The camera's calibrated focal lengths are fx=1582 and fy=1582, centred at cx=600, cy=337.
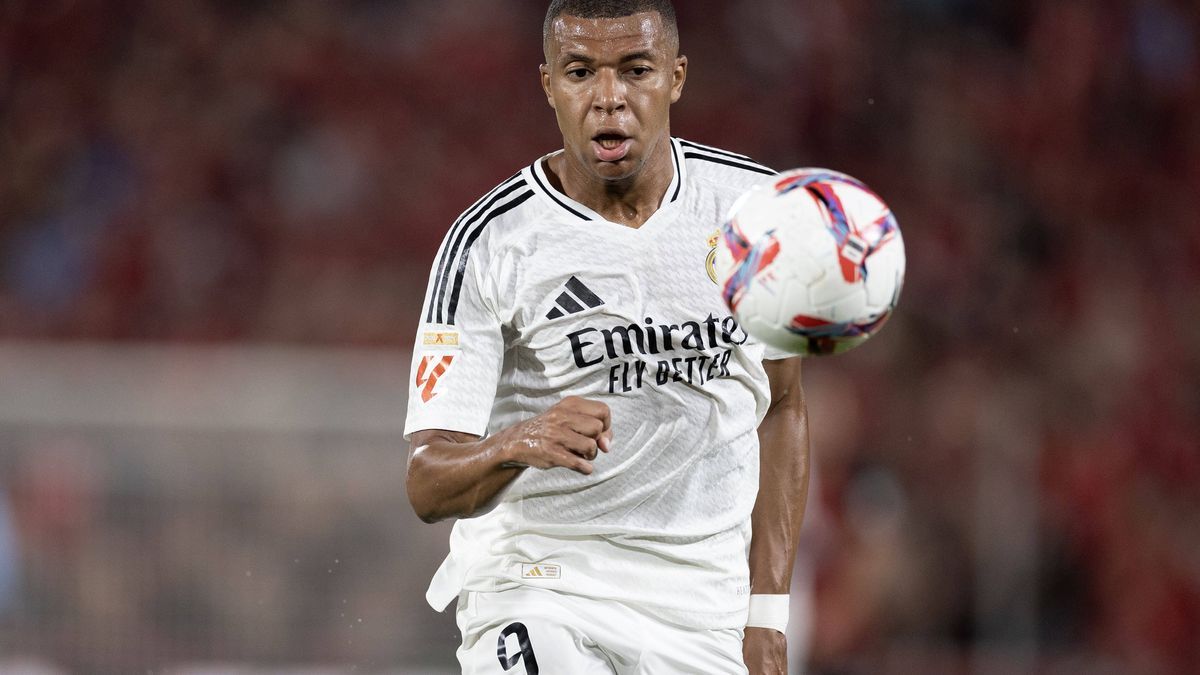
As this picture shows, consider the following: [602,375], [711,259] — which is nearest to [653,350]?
[602,375]

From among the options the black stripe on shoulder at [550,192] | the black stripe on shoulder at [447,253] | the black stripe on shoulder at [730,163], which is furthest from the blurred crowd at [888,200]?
the black stripe on shoulder at [447,253]

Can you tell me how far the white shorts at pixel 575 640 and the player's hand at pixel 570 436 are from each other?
609mm

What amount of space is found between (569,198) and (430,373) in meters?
0.57

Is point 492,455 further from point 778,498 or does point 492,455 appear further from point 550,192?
point 778,498

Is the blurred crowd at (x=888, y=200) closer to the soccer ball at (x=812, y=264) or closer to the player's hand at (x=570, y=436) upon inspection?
the soccer ball at (x=812, y=264)

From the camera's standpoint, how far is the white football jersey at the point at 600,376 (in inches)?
149

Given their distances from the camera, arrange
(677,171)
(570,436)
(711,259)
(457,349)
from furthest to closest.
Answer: (677,171) → (711,259) → (457,349) → (570,436)

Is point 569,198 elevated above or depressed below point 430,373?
above

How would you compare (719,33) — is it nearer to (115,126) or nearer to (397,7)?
(397,7)

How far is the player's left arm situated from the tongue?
0.70 meters

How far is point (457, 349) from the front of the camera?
3730mm

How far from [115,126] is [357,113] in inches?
65.1

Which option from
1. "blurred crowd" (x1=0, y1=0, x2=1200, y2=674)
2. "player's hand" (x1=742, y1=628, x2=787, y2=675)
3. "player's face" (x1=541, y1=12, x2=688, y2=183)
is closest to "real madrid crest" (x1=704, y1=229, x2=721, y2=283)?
"player's face" (x1=541, y1=12, x2=688, y2=183)

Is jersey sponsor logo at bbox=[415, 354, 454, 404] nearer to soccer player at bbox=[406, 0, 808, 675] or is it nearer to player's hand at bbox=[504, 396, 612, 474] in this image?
soccer player at bbox=[406, 0, 808, 675]
